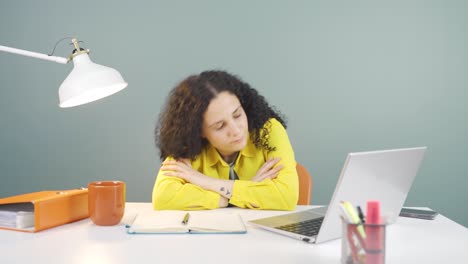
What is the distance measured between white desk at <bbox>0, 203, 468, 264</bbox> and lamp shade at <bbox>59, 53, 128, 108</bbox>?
1.14 ft

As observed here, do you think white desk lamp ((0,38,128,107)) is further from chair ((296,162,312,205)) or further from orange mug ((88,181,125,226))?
chair ((296,162,312,205))

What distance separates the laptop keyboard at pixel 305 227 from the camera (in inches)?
44.3

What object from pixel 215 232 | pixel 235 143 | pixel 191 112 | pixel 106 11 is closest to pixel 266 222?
pixel 215 232

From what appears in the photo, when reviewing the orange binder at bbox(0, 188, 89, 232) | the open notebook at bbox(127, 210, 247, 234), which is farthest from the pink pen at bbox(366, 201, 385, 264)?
the orange binder at bbox(0, 188, 89, 232)

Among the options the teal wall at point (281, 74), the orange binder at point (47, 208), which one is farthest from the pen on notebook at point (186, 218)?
the teal wall at point (281, 74)

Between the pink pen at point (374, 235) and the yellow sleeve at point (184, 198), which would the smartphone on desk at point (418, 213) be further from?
the pink pen at point (374, 235)

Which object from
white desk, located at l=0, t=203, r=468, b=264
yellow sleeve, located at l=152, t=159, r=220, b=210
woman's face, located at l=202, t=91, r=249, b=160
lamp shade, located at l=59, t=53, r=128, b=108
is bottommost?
white desk, located at l=0, t=203, r=468, b=264

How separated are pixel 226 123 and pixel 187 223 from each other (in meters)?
0.56

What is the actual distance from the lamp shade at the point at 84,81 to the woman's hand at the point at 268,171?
659 mm

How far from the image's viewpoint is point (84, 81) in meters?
1.17

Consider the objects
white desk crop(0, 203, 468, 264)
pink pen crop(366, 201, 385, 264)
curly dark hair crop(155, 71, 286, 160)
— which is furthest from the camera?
curly dark hair crop(155, 71, 286, 160)

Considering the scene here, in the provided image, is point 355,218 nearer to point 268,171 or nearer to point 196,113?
point 268,171

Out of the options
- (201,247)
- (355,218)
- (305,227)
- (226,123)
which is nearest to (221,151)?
(226,123)

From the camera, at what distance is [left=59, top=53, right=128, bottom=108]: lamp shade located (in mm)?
1172
